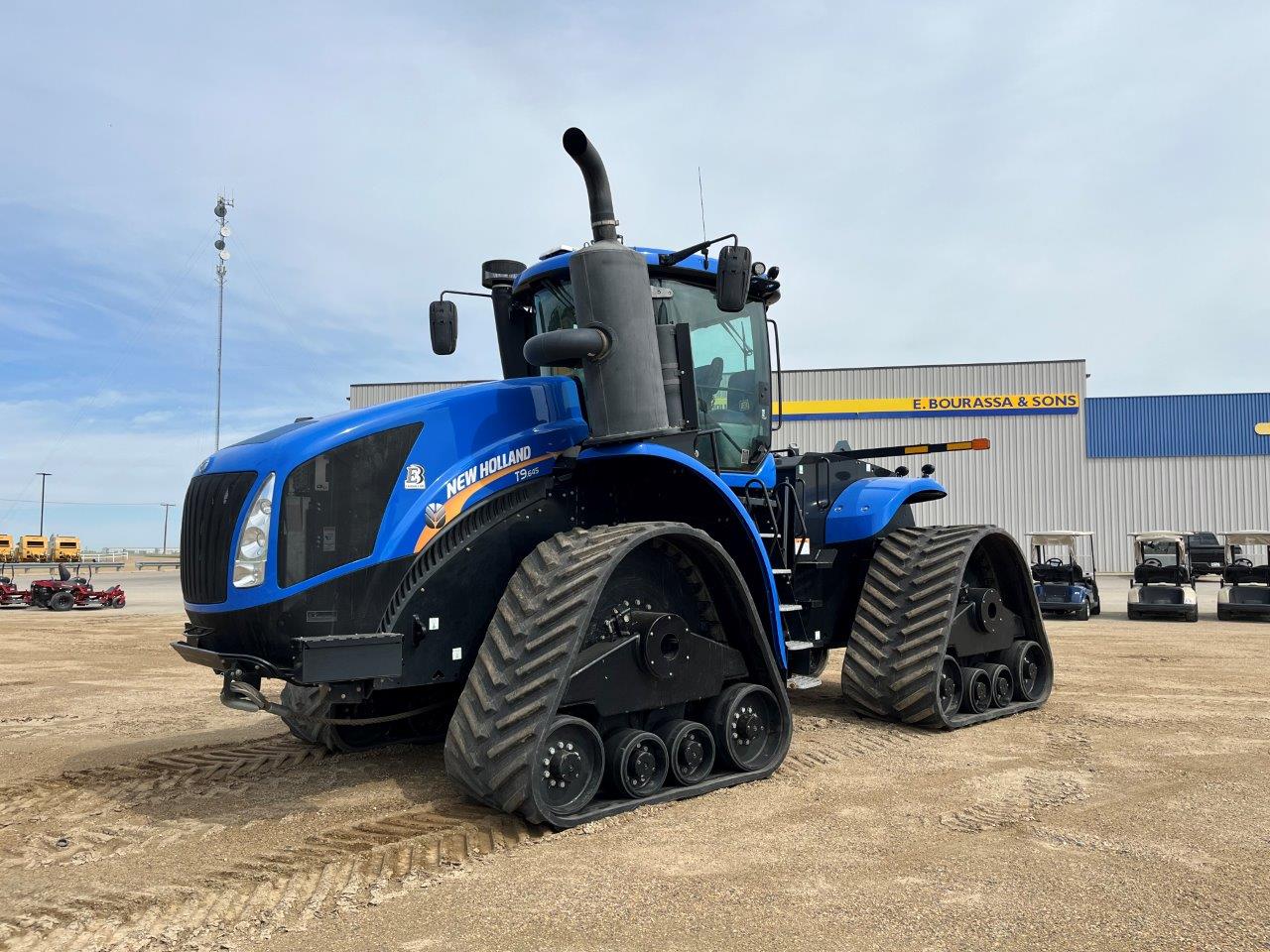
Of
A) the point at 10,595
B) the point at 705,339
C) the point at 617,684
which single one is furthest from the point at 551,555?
the point at 10,595

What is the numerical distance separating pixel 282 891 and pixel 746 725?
110 inches

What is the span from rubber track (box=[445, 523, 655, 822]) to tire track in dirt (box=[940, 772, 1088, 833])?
2.12 meters

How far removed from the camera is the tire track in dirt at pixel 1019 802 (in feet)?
16.5

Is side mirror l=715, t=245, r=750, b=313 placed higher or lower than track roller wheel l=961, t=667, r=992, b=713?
higher

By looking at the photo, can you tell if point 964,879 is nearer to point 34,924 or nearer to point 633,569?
point 633,569

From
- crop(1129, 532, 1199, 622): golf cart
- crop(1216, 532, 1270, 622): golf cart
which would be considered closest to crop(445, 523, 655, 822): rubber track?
crop(1129, 532, 1199, 622): golf cart

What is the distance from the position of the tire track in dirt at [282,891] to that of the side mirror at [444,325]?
3150mm

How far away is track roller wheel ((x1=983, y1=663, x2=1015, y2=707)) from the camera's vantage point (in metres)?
7.98

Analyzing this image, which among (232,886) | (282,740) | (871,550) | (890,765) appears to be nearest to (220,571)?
(232,886)

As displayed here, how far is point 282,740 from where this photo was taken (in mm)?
7016

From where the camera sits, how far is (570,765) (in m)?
4.84

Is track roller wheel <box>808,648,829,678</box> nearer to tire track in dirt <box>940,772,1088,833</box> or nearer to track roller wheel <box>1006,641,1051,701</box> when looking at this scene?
track roller wheel <box>1006,641,1051,701</box>

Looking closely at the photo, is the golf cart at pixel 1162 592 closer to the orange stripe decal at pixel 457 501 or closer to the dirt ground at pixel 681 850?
the dirt ground at pixel 681 850

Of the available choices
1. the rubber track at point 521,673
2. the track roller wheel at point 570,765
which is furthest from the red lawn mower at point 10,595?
the track roller wheel at point 570,765
